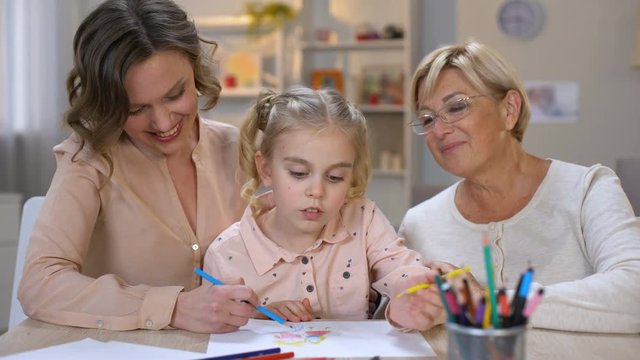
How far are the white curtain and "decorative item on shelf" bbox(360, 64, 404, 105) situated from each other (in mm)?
1902

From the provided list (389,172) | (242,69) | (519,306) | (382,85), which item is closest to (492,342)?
(519,306)

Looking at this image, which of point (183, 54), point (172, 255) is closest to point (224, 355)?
point (172, 255)

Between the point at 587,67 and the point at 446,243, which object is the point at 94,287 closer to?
the point at 446,243

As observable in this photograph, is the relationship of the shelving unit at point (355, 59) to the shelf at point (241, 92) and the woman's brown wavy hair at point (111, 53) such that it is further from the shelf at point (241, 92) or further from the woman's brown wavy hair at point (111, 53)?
the woman's brown wavy hair at point (111, 53)

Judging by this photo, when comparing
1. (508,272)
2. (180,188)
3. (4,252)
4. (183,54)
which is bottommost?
(4,252)

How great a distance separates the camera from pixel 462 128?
1813 mm

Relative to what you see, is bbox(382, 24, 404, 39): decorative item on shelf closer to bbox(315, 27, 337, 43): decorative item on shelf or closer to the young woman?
bbox(315, 27, 337, 43): decorative item on shelf

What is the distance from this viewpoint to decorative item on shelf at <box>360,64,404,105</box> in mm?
5254

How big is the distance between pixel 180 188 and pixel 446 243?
2.10 ft

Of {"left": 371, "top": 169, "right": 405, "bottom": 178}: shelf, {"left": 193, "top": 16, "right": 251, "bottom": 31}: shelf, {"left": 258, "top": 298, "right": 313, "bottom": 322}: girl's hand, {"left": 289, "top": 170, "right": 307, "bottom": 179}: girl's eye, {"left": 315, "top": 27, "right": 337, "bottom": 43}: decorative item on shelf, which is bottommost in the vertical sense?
{"left": 371, "top": 169, "right": 405, "bottom": 178}: shelf

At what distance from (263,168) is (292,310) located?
0.34 m

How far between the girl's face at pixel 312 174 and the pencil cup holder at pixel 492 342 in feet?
2.25

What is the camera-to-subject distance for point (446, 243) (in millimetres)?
1895

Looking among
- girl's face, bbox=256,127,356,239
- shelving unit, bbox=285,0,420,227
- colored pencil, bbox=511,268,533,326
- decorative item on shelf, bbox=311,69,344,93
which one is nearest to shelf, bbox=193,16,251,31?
shelving unit, bbox=285,0,420,227
